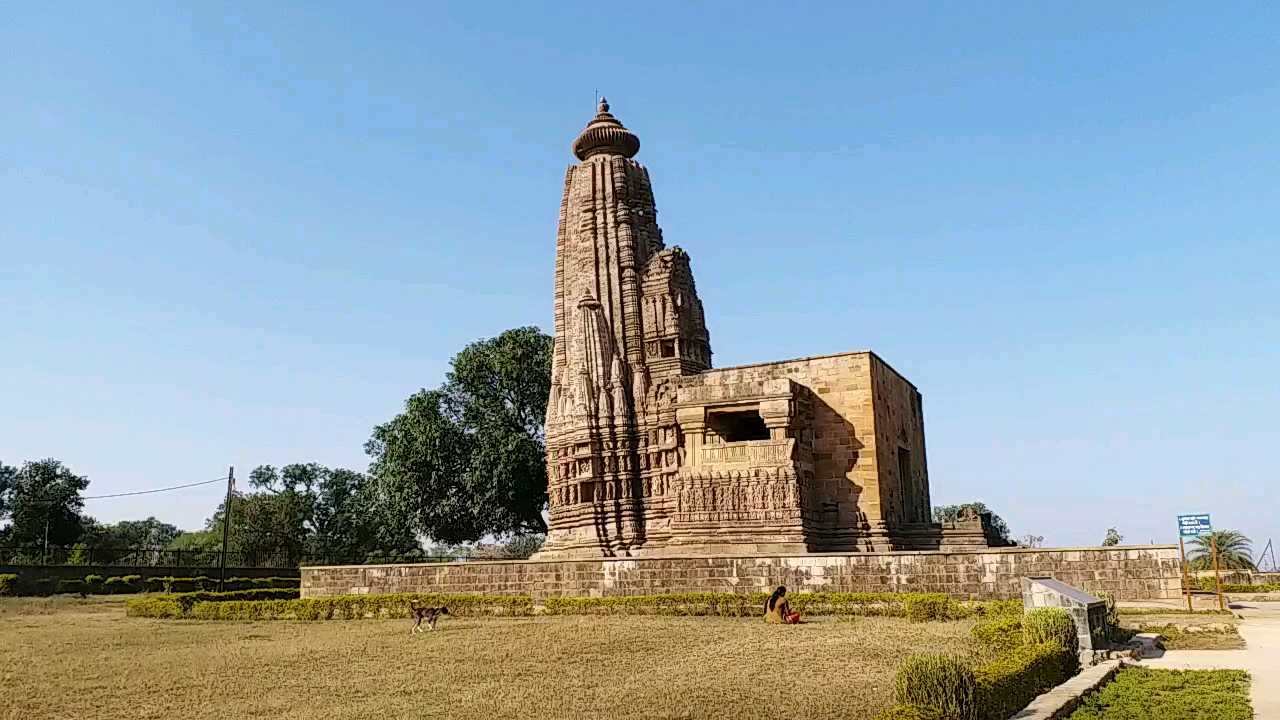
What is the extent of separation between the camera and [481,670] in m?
10.7

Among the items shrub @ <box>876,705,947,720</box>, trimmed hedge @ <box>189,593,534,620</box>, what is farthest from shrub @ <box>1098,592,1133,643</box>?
trimmed hedge @ <box>189,593,534,620</box>

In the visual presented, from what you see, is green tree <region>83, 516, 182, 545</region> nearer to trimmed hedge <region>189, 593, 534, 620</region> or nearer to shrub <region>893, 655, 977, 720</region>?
trimmed hedge <region>189, 593, 534, 620</region>

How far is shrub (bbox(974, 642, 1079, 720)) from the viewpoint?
6.97m

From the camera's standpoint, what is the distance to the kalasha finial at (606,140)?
30188mm

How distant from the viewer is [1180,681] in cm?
909

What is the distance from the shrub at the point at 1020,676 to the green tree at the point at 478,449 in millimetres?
28767

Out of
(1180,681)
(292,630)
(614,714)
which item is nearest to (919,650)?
(1180,681)

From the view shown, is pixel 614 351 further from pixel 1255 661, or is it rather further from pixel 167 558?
pixel 167 558

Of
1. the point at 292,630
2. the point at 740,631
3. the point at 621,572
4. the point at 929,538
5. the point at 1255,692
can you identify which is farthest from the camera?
the point at 929,538

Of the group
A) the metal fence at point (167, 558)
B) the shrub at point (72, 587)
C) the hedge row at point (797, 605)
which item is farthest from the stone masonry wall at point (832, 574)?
the metal fence at point (167, 558)

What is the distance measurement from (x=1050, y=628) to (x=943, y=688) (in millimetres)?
4026

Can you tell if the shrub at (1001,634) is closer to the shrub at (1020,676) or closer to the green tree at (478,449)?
the shrub at (1020,676)

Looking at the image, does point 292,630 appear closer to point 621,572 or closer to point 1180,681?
point 621,572

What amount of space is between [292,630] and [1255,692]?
15175mm
